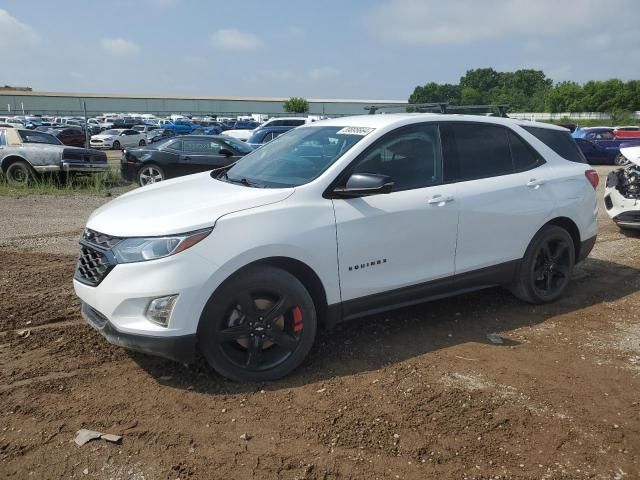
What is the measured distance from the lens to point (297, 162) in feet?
14.5

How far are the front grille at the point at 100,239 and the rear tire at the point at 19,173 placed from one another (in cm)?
1109

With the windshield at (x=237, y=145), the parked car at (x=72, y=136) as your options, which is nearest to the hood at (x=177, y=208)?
the windshield at (x=237, y=145)

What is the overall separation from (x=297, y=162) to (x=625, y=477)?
9.68 feet

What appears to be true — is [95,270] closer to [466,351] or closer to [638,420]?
[466,351]

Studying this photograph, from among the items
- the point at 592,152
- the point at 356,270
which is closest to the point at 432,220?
the point at 356,270

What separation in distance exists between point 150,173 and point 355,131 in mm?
10138

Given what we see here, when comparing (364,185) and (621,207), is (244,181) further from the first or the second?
(621,207)

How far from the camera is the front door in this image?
13.3 feet

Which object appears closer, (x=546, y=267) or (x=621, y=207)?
(x=546, y=267)

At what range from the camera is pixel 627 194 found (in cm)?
845

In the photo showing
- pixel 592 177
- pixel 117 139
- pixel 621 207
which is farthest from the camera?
pixel 117 139

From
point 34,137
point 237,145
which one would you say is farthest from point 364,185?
point 34,137

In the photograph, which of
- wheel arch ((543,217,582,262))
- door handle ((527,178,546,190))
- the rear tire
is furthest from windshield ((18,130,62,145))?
wheel arch ((543,217,582,262))

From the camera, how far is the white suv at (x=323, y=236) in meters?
3.51
